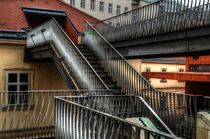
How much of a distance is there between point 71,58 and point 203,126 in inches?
212

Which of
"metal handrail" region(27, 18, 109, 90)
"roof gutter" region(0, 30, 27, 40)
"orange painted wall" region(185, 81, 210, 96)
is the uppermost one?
"roof gutter" region(0, 30, 27, 40)

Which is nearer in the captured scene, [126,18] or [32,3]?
[126,18]

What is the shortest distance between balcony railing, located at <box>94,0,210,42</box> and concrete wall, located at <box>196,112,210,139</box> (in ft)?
11.3

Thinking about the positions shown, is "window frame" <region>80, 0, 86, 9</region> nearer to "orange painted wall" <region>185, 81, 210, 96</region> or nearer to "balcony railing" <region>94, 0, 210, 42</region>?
"orange painted wall" <region>185, 81, 210, 96</region>

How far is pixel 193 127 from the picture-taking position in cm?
858

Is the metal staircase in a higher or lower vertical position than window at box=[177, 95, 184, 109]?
higher

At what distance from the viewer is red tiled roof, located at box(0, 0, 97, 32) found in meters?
17.5

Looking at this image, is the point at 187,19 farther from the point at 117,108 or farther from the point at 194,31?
the point at 117,108

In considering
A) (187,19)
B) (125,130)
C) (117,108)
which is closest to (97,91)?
(117,108)

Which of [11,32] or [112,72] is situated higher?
[11,32]

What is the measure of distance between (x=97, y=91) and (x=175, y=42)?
328 centimetres

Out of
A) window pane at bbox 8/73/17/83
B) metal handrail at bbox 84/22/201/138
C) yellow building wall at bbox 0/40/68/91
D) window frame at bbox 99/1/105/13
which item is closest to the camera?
metal handrail at bbox 84/22/201/138

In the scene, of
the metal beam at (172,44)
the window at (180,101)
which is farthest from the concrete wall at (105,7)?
the window at (180,101)

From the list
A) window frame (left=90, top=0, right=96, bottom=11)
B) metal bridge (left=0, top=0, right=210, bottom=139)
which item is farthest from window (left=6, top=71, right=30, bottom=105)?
window frame (left=90, top=0, right=96, bottom=11)
